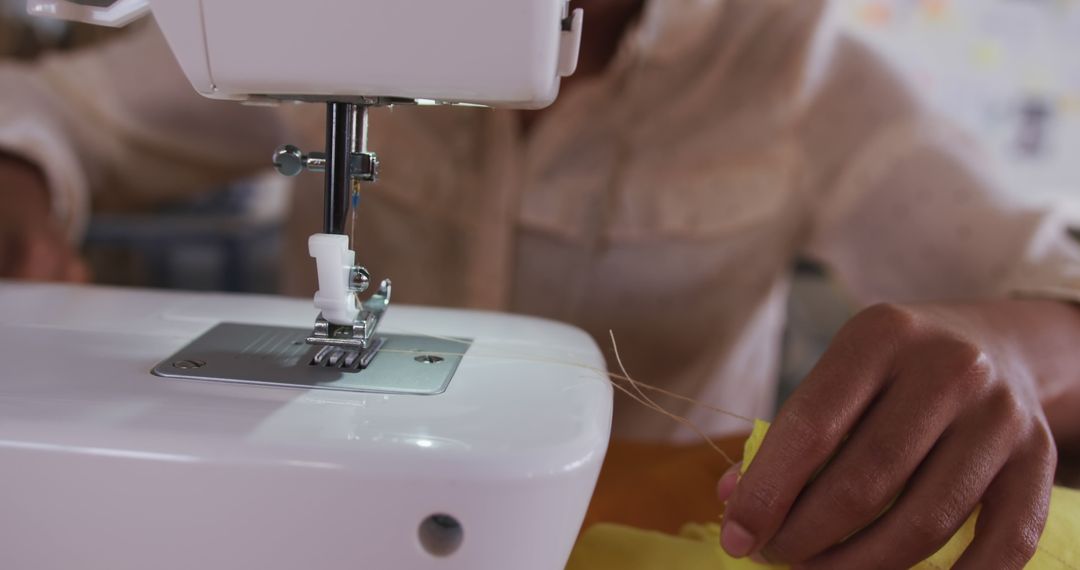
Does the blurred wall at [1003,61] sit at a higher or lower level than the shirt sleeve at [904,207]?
higher

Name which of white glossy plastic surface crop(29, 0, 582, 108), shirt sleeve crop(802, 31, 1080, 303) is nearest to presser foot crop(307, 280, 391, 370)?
white glossy plastic surface crop(29, 0, 582, 108)

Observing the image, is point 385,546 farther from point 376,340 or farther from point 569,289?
point 569,289

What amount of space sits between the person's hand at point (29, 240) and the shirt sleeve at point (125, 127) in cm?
7

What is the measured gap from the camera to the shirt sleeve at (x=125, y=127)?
39.3 inches

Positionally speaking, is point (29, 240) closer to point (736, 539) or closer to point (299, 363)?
point (299, 363)

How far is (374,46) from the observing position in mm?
457

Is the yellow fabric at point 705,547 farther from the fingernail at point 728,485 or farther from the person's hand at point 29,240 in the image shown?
the person's hand at point 29,240

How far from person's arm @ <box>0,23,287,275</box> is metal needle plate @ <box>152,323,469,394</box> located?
53cm

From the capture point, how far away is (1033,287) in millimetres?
724

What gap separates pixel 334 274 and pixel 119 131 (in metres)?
0.82

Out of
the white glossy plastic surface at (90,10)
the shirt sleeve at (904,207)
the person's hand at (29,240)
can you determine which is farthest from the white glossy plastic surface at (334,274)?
the shirt sleeve at (904,207)

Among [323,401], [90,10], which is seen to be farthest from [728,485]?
[90,10]

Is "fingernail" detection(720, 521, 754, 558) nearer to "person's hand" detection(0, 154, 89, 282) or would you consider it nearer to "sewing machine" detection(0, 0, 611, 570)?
"sewing machine" detection(0, 0, 611, 570)

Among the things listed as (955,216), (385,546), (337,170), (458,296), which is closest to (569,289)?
(458,296)
